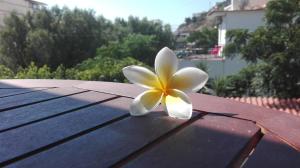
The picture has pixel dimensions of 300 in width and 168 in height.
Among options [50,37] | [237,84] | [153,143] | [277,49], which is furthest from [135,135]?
[50,37]

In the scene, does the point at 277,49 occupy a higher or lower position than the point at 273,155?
lower

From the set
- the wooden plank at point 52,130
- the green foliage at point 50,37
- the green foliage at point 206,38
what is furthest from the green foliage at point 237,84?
the green foliage at point 206,38

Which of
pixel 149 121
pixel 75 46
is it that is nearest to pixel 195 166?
pixel 149 121

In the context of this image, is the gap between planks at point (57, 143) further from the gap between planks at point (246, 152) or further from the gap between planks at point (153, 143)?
the gap between planks at point (246, 152)

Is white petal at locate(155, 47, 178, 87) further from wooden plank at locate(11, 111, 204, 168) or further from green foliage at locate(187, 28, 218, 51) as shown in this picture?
green foliage at locate(187, 28, 218, 51)

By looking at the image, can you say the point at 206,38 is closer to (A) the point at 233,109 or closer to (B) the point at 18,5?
(B) the point at 18,5

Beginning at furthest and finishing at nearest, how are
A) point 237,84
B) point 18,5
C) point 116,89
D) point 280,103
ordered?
point 18,5 → point 237,84 → point 280,103 → point 116,89

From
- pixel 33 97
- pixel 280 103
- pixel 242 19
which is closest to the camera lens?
pixel 33 97
